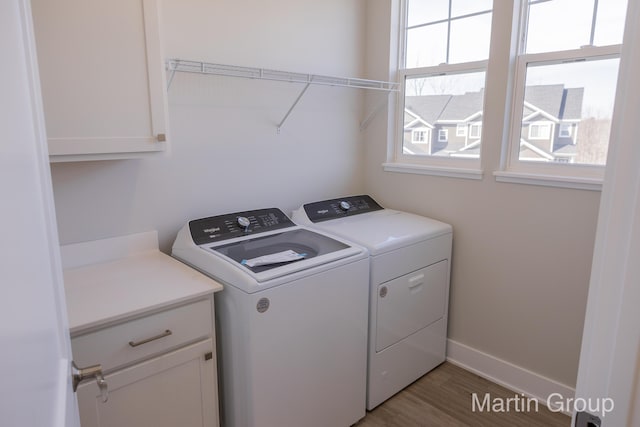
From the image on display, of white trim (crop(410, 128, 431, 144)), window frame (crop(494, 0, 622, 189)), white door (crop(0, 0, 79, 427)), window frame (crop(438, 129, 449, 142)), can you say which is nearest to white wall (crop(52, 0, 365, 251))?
white trim (crop(410, 128, 431, 144))

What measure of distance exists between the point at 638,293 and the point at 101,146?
1571 millimetres

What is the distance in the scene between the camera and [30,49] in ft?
2.39

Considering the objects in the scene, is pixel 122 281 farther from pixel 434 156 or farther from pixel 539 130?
pixel 539 130

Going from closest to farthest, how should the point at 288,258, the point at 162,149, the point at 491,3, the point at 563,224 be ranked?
the point at 162,149 < the point at 288,258 < the point at 563,224 < the point at 491,3

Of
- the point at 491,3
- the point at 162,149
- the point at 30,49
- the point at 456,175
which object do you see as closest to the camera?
the point at 30,49

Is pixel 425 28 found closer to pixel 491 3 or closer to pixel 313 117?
pixel 491 3

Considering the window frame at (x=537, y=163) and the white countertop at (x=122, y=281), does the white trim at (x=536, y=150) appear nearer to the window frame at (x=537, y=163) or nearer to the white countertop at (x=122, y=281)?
the window frame at (x=537, y=163)

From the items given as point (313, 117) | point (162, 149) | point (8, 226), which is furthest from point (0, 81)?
point (313, 117)

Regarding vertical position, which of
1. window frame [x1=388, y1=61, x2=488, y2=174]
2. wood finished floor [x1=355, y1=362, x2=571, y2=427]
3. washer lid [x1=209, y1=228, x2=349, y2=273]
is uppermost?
window frame [x1=388, y1=61, x2=488, y2=174]

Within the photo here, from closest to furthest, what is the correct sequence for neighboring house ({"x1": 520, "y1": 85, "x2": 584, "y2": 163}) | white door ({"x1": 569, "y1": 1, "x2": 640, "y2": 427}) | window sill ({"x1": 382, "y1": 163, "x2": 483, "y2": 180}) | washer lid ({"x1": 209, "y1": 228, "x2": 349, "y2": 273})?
white door ({"x1": 569, "y1": 1, "x2": 640, "y2": 427}) → washer lid ({"x1": 209, "y1": 228, "x2": 349, "y2": 273}) → neighboring house ({"x1": 520, "y1": 85, "x2": 584, "y2": 163}) → window sill ({"x1": 382, "y1": 163, "x2": 483, "y2": 180})

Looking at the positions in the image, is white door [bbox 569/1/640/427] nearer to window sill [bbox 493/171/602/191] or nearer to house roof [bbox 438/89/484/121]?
window sill [bbox 493/171/602/191]

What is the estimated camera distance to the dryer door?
2.13m

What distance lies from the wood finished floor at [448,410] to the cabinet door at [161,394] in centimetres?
87

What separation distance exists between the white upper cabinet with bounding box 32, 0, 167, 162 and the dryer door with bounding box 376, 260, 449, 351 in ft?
4.27
